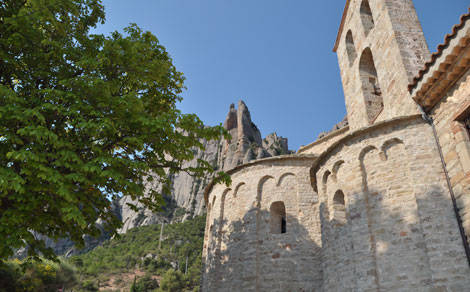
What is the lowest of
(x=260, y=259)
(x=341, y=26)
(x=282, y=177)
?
(x=260, y=259)

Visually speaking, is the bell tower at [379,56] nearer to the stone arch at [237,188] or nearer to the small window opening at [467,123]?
the small window opening at [467,123]

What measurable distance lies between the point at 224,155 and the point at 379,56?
5273 cm

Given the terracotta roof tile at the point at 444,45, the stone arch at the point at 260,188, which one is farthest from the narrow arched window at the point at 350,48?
the terracotta roof tile at the point at 444,45

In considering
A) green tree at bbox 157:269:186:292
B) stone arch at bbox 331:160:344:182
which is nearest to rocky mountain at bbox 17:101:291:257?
green tree at bbox 157:269:186:292

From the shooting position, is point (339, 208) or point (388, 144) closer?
point (388, 144)

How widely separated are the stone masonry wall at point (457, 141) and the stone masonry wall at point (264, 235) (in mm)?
5766

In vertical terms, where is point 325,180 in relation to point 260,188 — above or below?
below

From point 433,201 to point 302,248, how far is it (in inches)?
222

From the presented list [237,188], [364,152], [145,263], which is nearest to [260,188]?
[237,188]

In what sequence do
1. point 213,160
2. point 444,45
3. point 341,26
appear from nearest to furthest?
point 444,45 < point 341,26 < point 213,160

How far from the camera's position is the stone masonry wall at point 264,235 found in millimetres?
12094

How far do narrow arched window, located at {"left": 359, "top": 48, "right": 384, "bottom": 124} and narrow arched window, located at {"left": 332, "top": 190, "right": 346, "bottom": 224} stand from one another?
165 inches

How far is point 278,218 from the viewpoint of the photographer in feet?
45.3

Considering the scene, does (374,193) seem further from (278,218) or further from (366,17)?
(366,17)
